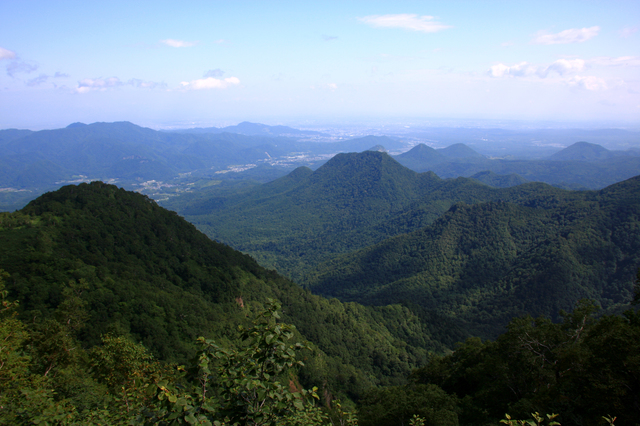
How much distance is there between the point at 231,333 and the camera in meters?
56.7

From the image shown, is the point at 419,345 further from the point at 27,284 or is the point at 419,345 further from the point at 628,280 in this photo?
the point at 27,284

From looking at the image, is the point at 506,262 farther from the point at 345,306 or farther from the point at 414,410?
the point at 414,410

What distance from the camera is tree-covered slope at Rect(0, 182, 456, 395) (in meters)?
45.9

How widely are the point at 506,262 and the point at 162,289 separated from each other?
13444 cm

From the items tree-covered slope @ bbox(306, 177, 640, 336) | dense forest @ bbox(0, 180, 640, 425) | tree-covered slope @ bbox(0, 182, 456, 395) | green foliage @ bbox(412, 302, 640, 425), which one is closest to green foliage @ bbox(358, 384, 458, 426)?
dense forest @ bbox(0, 180, 640, 425)

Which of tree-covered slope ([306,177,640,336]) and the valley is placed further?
tree-covered slope ([306,177,640,336])

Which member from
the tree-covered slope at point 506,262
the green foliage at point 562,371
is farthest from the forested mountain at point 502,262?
the green foliage at point 562,371

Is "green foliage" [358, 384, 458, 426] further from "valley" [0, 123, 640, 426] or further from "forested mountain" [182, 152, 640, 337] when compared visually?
"forested mountain" [182, 152, 640, 337]

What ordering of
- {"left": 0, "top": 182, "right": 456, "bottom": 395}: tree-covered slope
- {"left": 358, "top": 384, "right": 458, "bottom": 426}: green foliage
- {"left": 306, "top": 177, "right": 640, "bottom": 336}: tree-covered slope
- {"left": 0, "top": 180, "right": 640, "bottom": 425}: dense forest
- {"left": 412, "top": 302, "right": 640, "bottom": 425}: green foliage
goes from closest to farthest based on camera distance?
{"left": 0, "top": 180, "right": 640, "bottom": 425}: dense forest, {"left": 412, "top": 302, "right": 640, "bottom": 425}: green foliage, {"left": 358, "top": 384, "right": 458, "bottom": 426}: green foliage, {"left": 0, "top": 182, "right": 456, "bottom": 395}: tree-covered slope, {"left": 306, "top": 177, "right": 640, "bottom": 336}: tree-covered slope

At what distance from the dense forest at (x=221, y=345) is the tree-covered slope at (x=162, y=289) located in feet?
1.04

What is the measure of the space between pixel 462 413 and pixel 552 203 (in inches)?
6558

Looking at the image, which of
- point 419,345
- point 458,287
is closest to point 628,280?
point 458,287

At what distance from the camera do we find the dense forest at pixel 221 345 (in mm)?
7098

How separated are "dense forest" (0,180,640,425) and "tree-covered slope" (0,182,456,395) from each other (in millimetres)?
317
